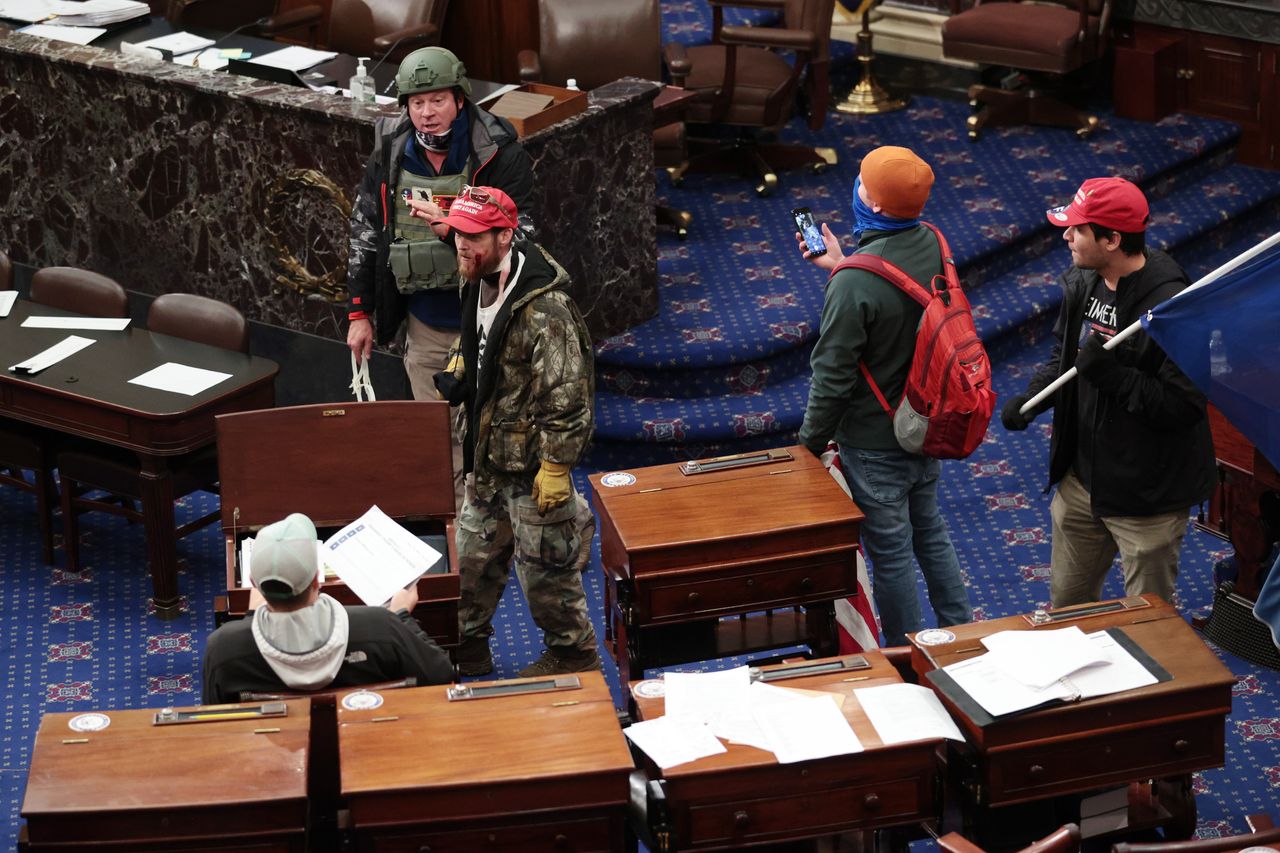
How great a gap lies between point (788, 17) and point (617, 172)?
2.00 metres

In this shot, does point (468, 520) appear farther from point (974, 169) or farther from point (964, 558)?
point (974, 169)

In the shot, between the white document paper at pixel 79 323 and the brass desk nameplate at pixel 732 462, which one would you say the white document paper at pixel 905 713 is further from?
the white document paper at pixel 79 323

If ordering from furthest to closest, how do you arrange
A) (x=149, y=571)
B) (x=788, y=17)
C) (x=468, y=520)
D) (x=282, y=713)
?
(x=788, y=17)
(x=149, y=571)
(x=468, y=520)
(x=282, y=713)

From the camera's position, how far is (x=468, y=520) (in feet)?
18.6

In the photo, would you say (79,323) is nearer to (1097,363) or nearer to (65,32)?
(65,32)

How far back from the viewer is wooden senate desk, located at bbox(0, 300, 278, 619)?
629cm

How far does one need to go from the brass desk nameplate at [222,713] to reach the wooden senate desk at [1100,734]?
5.09 feet

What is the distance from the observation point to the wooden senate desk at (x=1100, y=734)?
4.16 m

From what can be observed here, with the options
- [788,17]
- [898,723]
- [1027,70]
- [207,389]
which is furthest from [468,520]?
[1027,70]

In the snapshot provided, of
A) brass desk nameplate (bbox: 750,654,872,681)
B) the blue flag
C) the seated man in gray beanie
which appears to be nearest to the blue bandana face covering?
the blue flag

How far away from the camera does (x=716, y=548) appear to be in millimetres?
4914

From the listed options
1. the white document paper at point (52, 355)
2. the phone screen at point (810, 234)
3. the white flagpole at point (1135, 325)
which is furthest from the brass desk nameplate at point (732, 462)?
the white document paper at point (52, 355)

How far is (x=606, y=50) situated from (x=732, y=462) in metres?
3.90

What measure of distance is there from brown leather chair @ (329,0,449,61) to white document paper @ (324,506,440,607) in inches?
162
